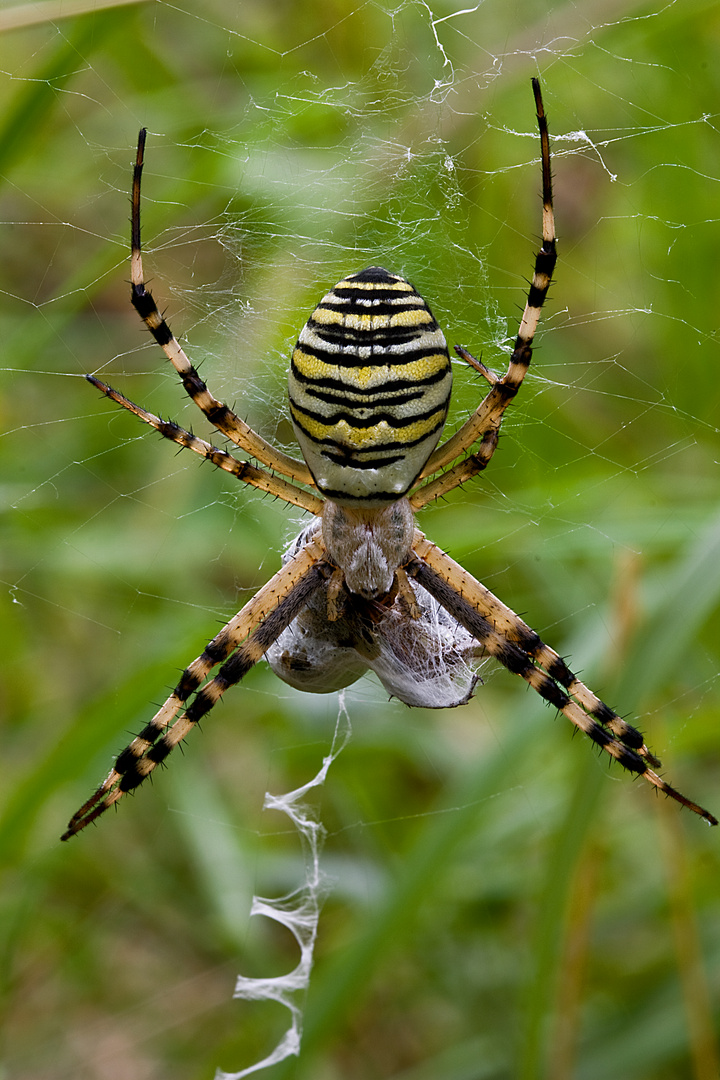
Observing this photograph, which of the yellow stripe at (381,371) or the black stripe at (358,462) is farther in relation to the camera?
the black stripe at (358,462)

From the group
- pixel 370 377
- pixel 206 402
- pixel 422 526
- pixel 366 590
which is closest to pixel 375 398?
pixel 370 377

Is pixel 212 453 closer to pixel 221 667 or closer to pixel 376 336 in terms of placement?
pixel 221 667

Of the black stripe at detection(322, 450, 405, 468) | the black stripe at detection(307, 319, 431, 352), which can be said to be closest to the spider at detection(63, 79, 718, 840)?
the black stripe at detection(322, 450, 405, 468)

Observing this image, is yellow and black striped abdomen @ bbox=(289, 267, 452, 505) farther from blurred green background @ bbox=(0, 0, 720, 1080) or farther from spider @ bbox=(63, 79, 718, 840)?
blurred green background @ bbox=(0, 0, 720, 1080)

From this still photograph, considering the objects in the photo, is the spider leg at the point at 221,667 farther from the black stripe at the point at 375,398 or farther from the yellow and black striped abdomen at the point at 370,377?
the black stripe at the point at 375,398

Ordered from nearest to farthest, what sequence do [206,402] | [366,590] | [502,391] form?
[502,391], [206,402], [366,590]

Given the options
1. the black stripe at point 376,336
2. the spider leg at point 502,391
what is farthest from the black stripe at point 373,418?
the spider leg at point 502,391
